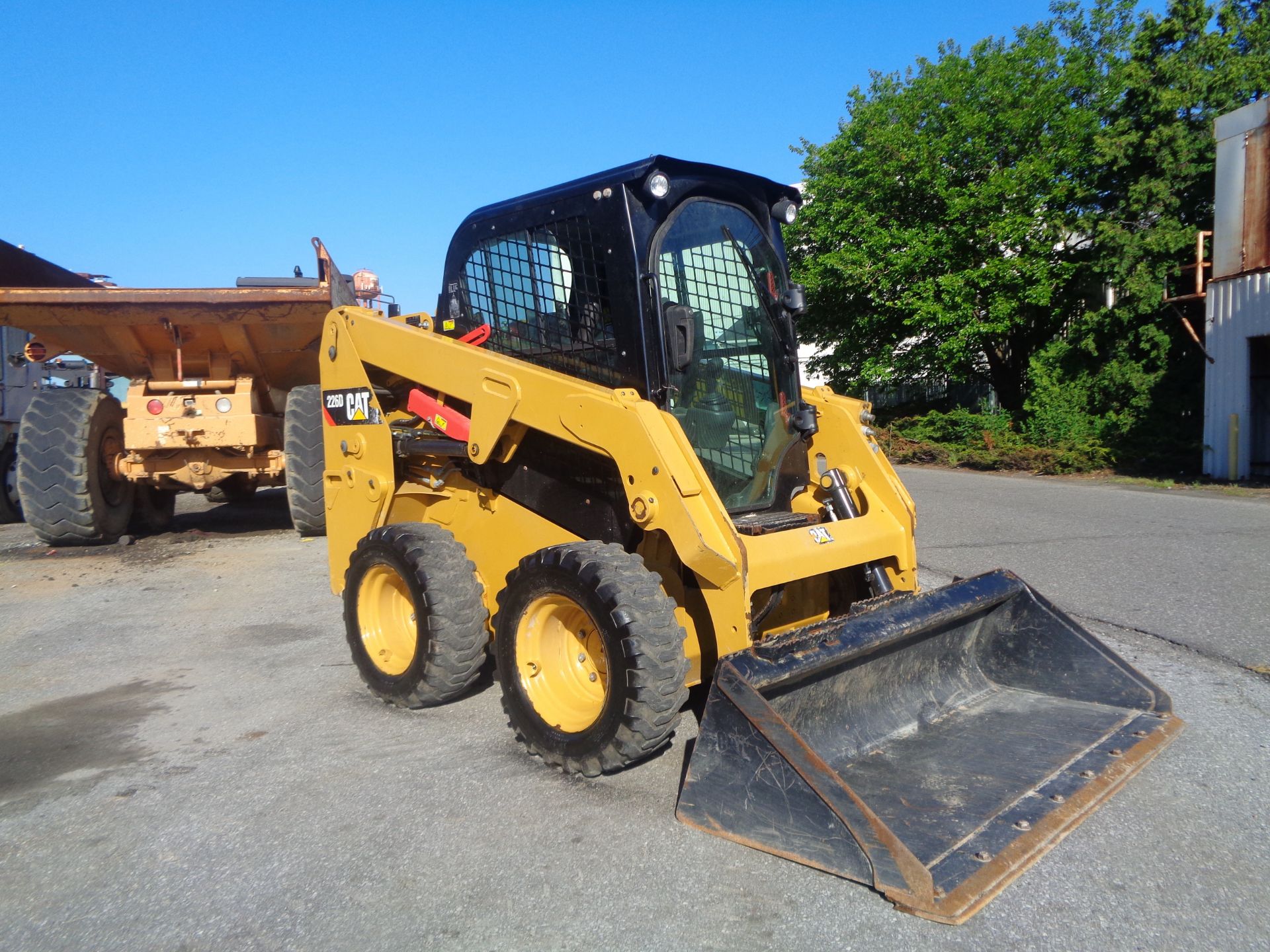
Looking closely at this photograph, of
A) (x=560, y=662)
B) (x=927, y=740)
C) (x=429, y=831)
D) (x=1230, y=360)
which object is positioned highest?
(x=1230, y=360)

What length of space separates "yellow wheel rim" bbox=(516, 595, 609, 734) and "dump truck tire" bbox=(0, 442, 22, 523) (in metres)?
9.87

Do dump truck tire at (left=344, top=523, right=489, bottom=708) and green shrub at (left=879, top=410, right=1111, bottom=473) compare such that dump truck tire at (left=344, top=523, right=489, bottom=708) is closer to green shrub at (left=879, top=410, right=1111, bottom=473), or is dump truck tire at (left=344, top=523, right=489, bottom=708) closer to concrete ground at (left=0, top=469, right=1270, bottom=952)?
concrete ground at (left=0, top=469, right=1270, bottom=952)

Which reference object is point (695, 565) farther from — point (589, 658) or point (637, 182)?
point (637, 182)

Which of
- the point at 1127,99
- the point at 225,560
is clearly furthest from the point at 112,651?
the point at 1127,99

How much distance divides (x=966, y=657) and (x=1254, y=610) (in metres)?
2.86

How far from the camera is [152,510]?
987 cm

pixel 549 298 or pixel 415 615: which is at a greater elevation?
pixel 549 298

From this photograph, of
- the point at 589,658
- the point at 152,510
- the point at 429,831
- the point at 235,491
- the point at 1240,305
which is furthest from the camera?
the point at 1240,305

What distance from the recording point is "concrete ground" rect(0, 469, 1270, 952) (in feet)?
8.50

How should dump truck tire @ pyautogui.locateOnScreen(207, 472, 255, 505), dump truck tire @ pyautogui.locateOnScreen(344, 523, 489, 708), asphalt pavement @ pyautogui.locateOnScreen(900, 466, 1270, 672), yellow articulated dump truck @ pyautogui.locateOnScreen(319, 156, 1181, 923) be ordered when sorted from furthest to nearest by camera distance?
dump truck tire @ pyautogui.locateOnScreen(207, 472, 255, 505) < asphalt pavement @ pyautogui.locateOnScreen(900, 466, 1270, 672) < dump truck tire @ pyautogui.locateOnScreen(344, 523, 489, 708) < yellow articulated dump truck @ pyautogui.locateOnScreen(319, 156, 1181, 923)

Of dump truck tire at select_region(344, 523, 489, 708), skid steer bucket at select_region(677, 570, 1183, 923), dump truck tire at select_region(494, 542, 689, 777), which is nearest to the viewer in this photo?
skid steer bucket at select_region(677, 570, 1183, 923)

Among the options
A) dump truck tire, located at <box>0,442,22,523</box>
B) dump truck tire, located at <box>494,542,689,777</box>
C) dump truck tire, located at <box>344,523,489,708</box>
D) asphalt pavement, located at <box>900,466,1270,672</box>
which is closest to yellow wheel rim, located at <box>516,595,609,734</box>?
dump truck tire, located at <box>494,542,689,777</box>

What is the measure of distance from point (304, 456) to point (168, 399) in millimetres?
1404

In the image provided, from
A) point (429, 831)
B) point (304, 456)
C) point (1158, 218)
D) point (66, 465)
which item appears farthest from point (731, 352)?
point (1158, 218)
